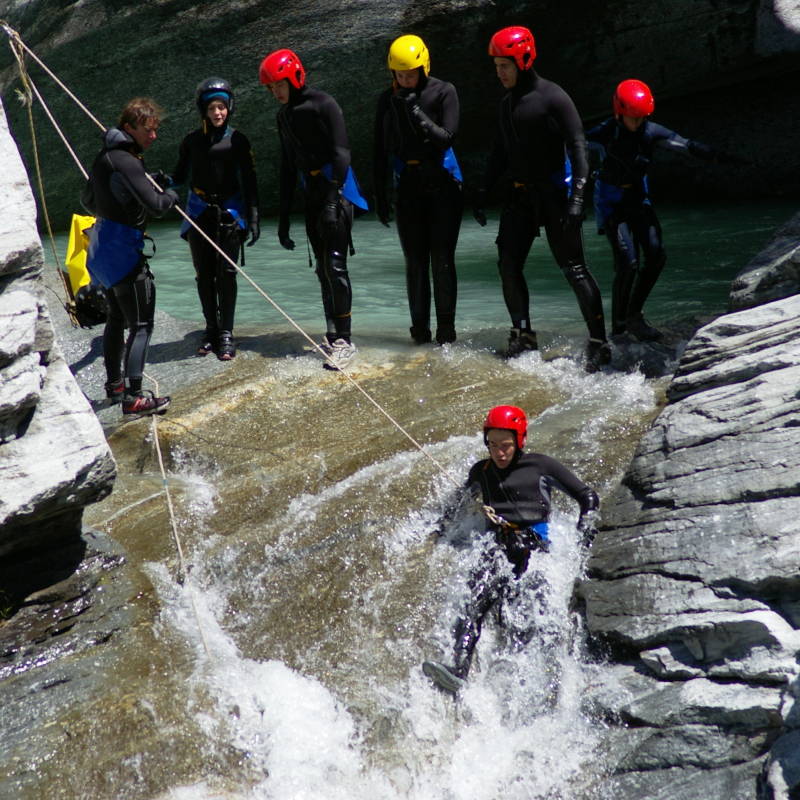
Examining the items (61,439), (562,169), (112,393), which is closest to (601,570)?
(61,439)

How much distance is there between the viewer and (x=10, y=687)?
11.9 ft

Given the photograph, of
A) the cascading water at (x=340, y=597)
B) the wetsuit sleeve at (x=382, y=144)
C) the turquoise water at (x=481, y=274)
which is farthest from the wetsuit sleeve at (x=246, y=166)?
the turquoise water at (x=481, y=274)

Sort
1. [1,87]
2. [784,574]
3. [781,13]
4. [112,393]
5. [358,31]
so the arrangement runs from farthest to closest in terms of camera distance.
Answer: [1,87], [358,31], [781,13], [112,393], [784,574]

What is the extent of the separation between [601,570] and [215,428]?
8.71 feet

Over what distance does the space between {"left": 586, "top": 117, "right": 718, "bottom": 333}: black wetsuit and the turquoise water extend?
81cm

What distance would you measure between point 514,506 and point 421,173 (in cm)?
288

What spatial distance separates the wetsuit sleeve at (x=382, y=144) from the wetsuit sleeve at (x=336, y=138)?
0.22 meters

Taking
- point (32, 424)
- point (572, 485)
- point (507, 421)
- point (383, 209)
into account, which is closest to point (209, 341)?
point (383, 209)

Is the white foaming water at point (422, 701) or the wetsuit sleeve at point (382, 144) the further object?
the wetsuit sleeve at point (382, 144)

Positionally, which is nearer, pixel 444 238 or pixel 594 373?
pixel 594 373

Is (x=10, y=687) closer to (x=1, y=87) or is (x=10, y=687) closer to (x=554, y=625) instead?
(x=554, y=625)

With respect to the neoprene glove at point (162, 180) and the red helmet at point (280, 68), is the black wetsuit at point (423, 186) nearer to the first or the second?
the red helmet at point (280, 68)

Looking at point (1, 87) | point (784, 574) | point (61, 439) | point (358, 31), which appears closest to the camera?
point (784, 574)

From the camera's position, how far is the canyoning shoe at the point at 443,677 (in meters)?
3.54
